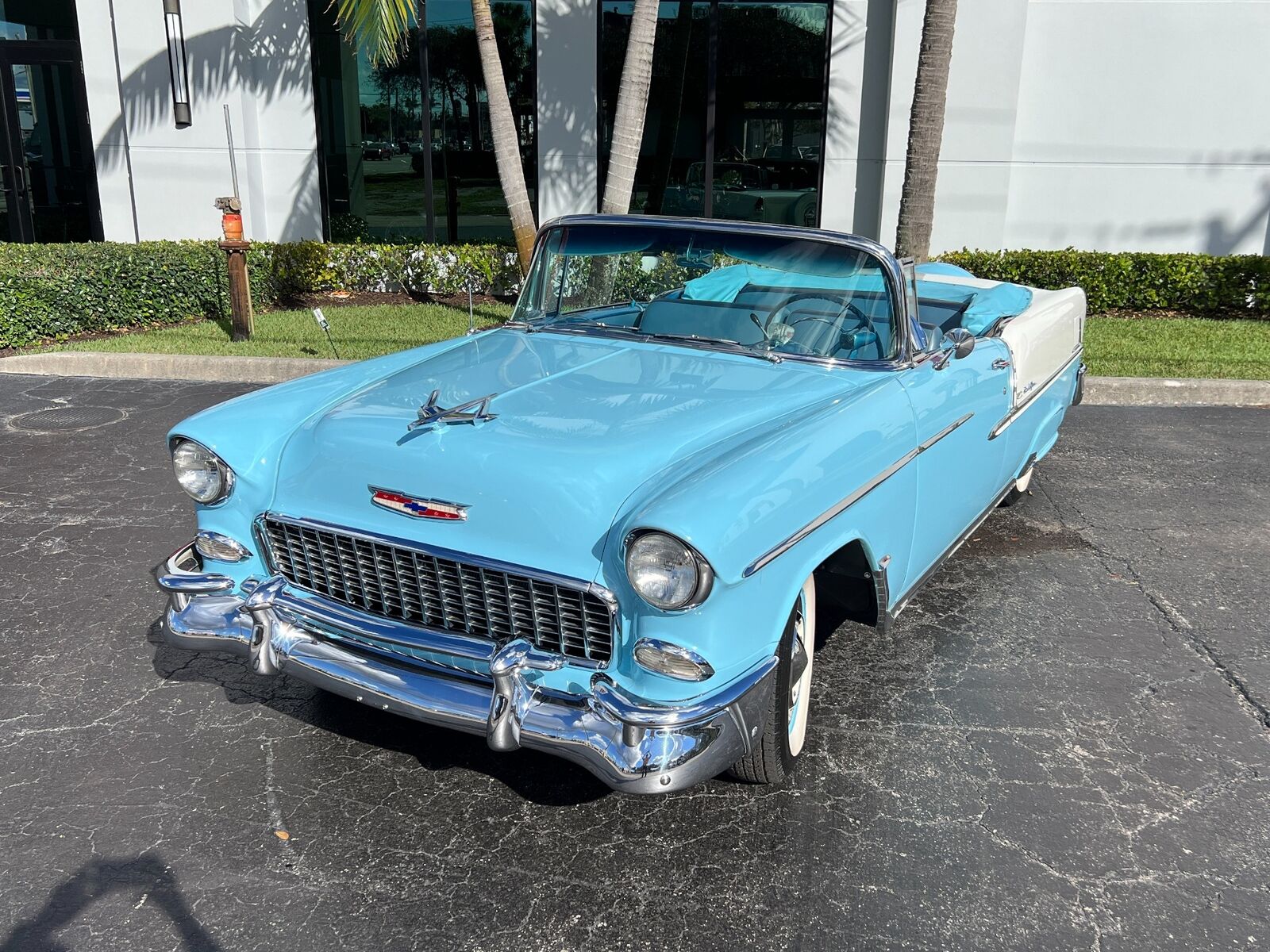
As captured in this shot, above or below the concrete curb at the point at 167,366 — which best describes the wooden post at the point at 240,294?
above

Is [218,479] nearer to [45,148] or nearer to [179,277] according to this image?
[179,277]

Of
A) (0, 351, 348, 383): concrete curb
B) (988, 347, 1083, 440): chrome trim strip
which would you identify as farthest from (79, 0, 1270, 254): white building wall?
(988, 347, 1083, 440): chrome trim strip

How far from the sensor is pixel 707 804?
317 centimetres

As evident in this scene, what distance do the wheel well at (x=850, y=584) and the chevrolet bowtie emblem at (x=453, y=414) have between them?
1.14m

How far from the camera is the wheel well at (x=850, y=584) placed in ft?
11.0

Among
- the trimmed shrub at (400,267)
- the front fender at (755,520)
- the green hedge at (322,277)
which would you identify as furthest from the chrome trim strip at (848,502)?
the trimmed shrub at (400,267)

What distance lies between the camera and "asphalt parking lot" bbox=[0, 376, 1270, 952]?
2.67 m

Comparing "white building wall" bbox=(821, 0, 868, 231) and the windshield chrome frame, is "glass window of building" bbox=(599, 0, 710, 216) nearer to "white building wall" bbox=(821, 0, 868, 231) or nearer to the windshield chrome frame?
"white building wall" bbox=(821, 0, 868, 231)

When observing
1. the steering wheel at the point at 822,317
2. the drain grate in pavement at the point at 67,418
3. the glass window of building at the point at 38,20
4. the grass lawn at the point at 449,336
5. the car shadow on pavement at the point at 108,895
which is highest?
the glass window of building at the point at 38,20

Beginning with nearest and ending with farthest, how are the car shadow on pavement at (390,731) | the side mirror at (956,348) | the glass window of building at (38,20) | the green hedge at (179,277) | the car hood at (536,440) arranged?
the car hood at (536,440), the car shadow on pavement at (390,731), the side mirror at (956,348), the green hedge at (179,277), the glass window of building at (38,20)

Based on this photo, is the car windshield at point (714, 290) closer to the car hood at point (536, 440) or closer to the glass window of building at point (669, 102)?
the car hood at point (536, 440)

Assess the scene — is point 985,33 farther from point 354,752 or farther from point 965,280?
point 354,752

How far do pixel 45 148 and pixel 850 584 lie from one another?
13.8 meters

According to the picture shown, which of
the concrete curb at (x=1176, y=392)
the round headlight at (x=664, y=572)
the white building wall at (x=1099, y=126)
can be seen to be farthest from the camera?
the white building wall at (x=1099, y=126)
